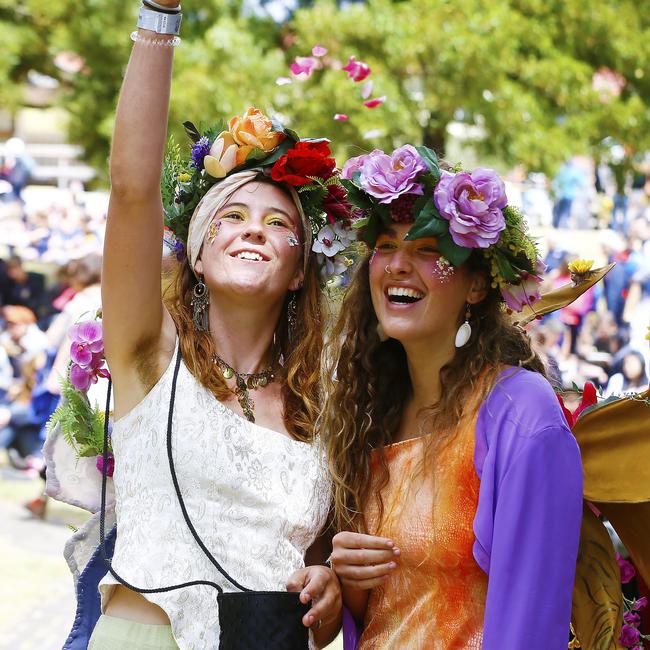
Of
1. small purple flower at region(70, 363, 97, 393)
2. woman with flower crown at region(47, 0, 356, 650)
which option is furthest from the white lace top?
small purple flower at region(70, 363, 97, 393)

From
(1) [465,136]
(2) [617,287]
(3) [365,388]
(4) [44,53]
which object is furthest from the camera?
(4) [44,53]

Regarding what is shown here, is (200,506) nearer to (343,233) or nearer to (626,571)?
(343,233)

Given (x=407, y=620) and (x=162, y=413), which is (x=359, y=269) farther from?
(x=407, y=620)

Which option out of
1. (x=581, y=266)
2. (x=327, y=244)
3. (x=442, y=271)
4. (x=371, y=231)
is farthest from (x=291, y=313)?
(x=581, y=266)

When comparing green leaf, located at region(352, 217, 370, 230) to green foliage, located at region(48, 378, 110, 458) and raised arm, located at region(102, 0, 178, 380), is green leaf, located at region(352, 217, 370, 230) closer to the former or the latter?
raised arm, located at region(102, 0, 178, 380)

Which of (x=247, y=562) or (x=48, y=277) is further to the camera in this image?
(x=48, y=277)

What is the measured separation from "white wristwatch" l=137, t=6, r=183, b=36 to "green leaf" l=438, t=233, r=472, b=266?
2.74 ft

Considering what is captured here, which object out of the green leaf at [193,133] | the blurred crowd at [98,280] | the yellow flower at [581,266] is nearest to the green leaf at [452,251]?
the yellow flower at [581,266]

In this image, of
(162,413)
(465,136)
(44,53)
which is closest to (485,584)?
(162,413)

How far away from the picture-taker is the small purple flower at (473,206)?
266cm

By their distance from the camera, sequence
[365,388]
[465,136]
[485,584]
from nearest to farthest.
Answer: [485,584]
[365,388]
[465,136]

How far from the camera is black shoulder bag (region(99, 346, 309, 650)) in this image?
2.58 meters

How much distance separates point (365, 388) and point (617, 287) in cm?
804

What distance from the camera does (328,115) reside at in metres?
12.5
